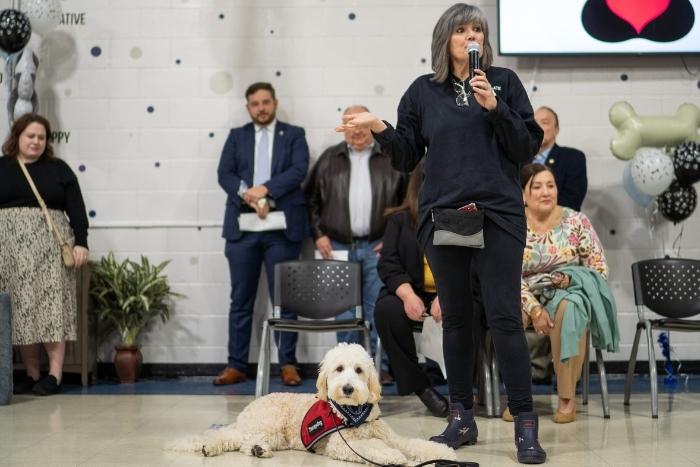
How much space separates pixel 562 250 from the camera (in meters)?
4.21

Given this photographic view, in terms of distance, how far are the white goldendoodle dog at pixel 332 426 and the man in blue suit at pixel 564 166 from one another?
2.41 meters

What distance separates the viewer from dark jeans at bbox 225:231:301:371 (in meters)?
5.37

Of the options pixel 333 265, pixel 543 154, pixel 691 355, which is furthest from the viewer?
pixel 691 355

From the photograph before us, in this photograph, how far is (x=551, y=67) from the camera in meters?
5.63

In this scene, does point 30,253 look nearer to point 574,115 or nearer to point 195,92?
point 195,92

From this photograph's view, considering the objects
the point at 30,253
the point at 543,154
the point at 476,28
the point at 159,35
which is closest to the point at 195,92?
the point at 159,35

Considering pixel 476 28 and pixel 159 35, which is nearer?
pixel 476 28

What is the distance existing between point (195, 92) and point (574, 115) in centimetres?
239

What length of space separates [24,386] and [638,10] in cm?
419

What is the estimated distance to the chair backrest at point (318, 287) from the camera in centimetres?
459

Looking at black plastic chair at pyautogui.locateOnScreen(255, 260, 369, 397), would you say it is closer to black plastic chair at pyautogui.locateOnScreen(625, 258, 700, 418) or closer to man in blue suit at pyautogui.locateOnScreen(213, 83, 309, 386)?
man in blue suit at pyautogui.locateOnScreen(213, 83, 309, 386)

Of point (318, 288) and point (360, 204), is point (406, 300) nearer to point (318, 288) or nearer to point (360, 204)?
point (318, 288)

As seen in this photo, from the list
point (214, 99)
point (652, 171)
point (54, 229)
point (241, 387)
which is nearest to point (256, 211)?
point (214, 99)

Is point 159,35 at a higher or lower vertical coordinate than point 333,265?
higher
